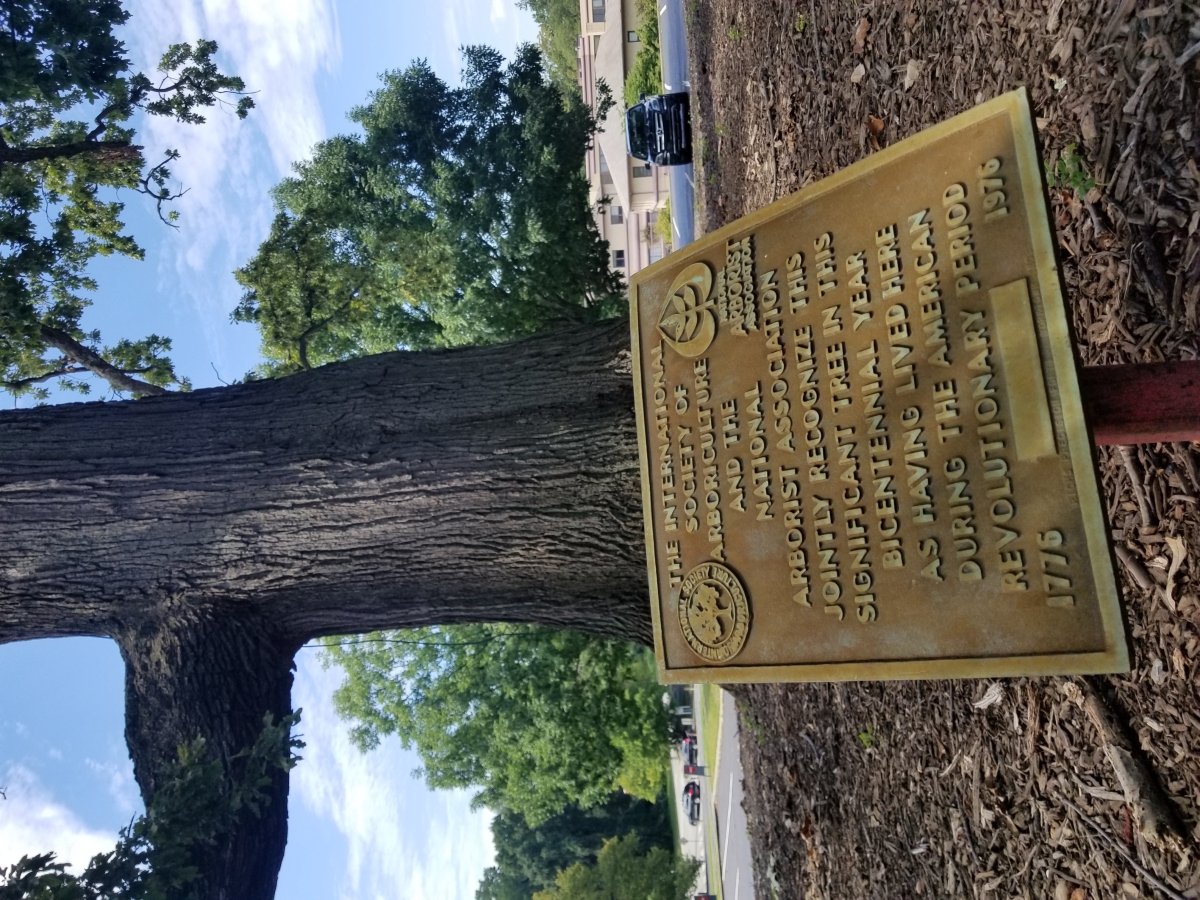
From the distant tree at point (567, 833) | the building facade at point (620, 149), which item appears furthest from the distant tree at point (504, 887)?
the building facade at point (620, 149)

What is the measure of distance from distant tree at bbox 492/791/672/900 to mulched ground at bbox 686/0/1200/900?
91.7 feet

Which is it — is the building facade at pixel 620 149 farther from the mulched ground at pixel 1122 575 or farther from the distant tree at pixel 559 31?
the mulched ground at pixel 1122 575

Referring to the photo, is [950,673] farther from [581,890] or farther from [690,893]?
[690,893]

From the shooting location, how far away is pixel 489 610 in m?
4.68

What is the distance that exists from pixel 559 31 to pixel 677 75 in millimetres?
26446

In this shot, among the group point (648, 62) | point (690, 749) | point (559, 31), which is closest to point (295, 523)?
point (648, 62)

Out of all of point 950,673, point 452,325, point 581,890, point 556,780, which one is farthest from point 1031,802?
point 581,890

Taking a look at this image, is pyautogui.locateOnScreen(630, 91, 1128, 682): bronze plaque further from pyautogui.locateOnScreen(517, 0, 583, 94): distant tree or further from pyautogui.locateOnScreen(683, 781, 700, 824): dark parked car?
pyautogui.locateOnScreen(517, 0, 583, 94): distant tree

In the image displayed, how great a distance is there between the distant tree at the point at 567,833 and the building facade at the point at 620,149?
64.6 feet

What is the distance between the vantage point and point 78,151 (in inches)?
332

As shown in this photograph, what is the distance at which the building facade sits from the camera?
27.9 meters

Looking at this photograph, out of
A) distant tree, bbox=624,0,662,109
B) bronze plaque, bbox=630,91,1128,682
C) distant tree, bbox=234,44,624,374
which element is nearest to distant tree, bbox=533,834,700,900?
distant tree, bbox=234,44,624,374

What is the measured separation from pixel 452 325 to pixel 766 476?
10.7 m

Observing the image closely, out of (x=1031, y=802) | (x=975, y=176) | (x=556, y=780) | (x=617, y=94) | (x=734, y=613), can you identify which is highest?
(x=617, y=94)
